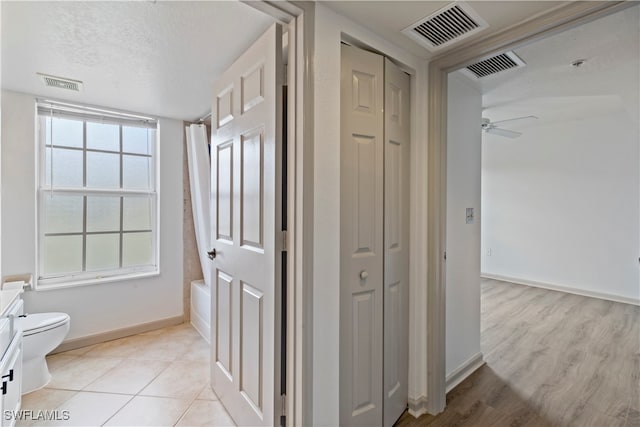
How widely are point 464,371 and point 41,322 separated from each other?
3.22m

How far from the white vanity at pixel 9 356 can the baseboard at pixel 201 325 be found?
1298mm

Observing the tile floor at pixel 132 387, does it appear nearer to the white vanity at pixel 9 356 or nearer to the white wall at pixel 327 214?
the white vanity at pixel 9 356

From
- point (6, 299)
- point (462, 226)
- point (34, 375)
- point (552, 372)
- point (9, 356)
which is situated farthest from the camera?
point (552, 372)

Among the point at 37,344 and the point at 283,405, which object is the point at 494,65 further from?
the point at 37,344

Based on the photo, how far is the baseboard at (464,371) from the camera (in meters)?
2.10

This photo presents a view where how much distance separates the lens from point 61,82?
2.21 metres

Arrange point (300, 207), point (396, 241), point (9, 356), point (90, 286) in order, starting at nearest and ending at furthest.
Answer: point (300, 207)
point (9, 356)
point (396, 241)
point (90, 286)

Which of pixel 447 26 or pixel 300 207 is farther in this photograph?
pixel 447 26

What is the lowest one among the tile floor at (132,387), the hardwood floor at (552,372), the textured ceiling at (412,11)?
the hardwood floor at (552,372)

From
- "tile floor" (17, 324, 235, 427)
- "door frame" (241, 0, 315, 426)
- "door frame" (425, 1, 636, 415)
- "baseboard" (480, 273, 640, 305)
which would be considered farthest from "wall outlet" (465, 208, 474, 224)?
"baseboard" (480, 273, 640, 305)

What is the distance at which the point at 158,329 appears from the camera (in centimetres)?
304

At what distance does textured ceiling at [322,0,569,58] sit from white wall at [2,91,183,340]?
2.53m

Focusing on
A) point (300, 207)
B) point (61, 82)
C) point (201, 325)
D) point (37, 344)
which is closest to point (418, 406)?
point (300, 207)

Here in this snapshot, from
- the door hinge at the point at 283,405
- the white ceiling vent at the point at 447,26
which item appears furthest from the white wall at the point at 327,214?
the white ceiling vent at the point at 447,26
